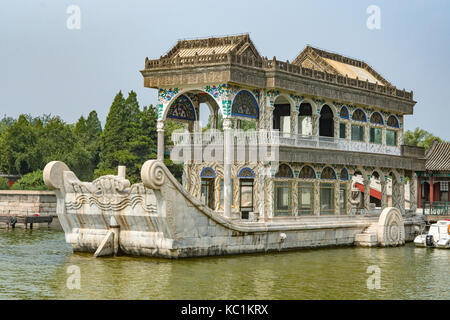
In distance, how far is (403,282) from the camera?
19.4 metres

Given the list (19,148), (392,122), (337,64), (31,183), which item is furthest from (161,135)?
(19,148)

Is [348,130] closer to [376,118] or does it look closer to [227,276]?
[376,118]

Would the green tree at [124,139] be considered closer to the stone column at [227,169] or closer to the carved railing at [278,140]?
the carved railing at [278,140]

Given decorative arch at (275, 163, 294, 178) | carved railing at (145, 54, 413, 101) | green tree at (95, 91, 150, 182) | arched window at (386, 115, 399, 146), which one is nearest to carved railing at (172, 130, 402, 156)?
arched window at (386, 115, 399, 146)

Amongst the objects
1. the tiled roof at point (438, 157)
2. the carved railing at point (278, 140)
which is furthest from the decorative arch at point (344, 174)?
the tiled roof at point (438, 157)

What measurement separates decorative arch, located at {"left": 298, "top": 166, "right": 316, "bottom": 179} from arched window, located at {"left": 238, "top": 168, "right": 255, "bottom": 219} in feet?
7.40

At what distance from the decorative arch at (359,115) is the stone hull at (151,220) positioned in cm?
812

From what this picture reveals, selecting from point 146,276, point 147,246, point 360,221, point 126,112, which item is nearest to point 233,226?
point 147,246

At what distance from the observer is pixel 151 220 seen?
2139 cm

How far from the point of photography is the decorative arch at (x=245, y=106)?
25.5 meters
